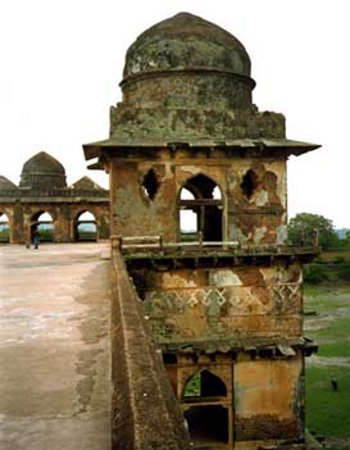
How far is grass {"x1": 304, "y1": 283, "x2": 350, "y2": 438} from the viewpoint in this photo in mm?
17766

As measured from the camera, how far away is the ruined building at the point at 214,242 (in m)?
12.3

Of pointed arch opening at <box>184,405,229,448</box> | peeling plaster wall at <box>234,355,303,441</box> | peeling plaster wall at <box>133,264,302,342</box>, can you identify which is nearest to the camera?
peeling plaster wall at <box>133,264,302,342</box>

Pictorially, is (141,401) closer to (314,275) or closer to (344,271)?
(314,275)

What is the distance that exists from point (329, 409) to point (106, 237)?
36.5 feet

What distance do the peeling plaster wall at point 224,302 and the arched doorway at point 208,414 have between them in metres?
1.01

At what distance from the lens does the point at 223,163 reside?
1295 cm

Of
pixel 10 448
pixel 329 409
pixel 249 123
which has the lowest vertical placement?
pixel 329 409

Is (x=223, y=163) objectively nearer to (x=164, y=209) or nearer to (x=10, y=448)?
(x=164, y=209)

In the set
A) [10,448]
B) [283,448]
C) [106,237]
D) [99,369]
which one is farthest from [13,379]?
[106,237]

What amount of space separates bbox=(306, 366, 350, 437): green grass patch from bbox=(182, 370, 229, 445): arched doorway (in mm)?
3640

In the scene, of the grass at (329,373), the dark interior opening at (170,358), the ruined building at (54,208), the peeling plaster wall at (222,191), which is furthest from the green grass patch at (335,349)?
the dark interior opening at (170,358)

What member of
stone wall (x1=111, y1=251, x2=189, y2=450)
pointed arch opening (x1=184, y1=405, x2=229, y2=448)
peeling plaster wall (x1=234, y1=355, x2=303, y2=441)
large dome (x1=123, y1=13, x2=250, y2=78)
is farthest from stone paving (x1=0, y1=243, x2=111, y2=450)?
large dome (x1=123, y1=13, x2=250, y2=78)

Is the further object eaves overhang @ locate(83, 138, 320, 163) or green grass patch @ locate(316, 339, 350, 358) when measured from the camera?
green grass patch @ locate(316, 339, 350, 358)

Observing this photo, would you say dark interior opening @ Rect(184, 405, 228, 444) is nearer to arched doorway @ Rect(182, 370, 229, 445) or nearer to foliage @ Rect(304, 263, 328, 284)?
arched doorway @ Rect(182, 370, 229, 445)
